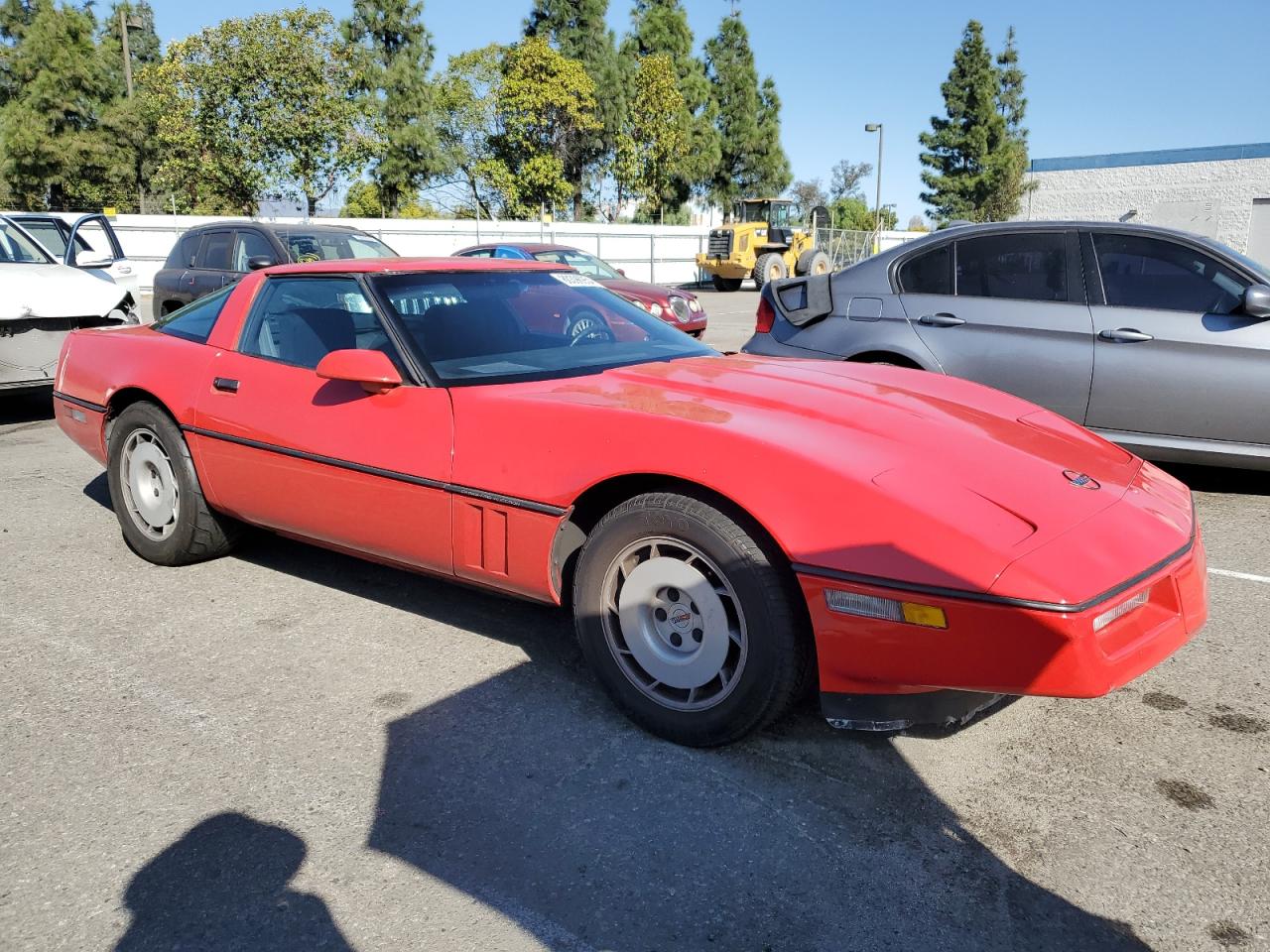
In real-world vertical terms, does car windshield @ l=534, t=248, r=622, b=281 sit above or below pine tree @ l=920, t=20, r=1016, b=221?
below

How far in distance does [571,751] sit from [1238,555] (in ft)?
11.2

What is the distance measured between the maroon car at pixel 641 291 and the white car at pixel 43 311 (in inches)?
137

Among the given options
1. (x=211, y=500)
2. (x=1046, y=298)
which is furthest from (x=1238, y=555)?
(x=211, y=500)

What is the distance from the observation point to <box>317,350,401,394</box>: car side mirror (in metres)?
3.24

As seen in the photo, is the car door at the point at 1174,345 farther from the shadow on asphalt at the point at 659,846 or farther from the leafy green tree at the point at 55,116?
the leafy green tree at the point at 55,116

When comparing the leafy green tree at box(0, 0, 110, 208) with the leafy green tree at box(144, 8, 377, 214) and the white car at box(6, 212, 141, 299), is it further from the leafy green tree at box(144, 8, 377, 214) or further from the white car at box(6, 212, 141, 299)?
the white car at box(6, 212, 141, 299)

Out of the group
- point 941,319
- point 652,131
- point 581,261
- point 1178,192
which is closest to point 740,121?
point 652,131

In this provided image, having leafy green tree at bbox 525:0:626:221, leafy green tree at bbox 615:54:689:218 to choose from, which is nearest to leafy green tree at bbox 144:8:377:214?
leafy green tree at bbox 525:0:626:221

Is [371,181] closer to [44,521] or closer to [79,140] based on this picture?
[79,140]

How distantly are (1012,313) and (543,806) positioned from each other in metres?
4.13

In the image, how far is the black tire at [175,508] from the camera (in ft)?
13.5

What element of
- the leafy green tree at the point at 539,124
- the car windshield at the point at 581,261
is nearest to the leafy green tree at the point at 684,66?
the leafy green tree at the point at 539,124

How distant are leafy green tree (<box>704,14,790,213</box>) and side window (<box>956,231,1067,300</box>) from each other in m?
48.1

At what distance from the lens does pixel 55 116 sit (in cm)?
3966
